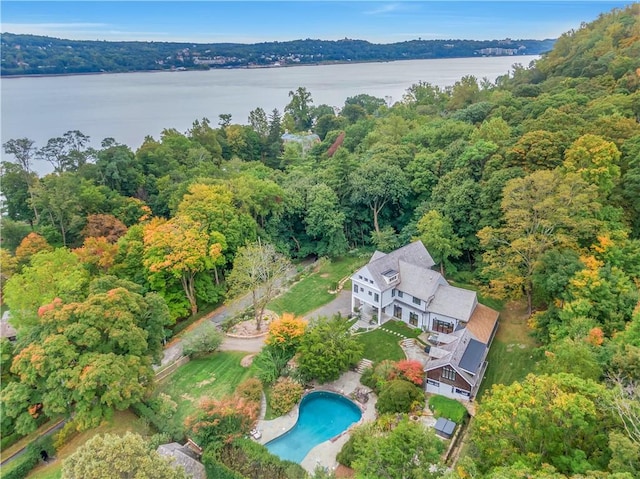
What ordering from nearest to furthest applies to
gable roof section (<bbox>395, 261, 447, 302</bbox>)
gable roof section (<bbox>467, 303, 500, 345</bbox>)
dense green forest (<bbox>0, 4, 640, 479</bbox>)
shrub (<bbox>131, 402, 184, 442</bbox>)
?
dense green forest (<bbox>0, 4, 640, 479</bbox>) < shrub (<bbox>131, 402, 184, 442</bbox>) < gable roof section (<bbox>467, 303, 500, 345</bbox>) < gable roof section (<bbox>395, 261, 447, 302</bbox>)

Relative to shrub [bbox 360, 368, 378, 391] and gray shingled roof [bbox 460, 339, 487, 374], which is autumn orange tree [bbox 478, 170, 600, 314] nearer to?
gray shingled roof [bbox 460, 339, 487, 374]

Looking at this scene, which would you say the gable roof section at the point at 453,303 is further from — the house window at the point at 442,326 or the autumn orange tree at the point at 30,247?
the autumn orange tree at the point at 30,247

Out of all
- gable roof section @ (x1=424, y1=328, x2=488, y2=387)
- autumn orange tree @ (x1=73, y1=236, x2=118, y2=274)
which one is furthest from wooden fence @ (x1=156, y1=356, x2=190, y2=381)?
gable roof section @ (x1=424, y1=328, x2=488, y2=387)

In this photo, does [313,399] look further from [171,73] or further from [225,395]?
[171,73]

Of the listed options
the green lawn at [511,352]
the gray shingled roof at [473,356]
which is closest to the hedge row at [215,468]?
the gray shingled roof at [473,356]

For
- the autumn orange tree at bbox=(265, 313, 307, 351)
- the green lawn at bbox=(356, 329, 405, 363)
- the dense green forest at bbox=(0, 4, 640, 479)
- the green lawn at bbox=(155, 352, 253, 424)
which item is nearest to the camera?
the dense green forest at bbox=(0, 4, 640, 479)

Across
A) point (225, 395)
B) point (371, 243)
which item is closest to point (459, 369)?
point (225, 395)

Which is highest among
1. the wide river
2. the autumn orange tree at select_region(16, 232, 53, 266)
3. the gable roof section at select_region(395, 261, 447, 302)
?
the wide river
